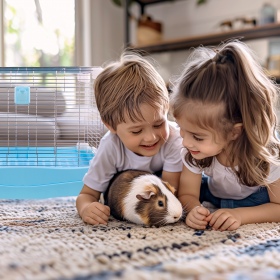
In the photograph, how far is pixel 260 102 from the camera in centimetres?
94

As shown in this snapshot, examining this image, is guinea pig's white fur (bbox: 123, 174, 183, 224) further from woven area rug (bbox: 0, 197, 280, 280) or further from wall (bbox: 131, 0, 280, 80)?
wall (bbox: 131, 0, 280, 80)

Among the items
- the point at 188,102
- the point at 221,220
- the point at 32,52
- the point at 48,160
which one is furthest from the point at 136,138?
the point at 32,52

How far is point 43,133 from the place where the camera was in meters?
1.37

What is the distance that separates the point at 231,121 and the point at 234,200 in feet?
1.13

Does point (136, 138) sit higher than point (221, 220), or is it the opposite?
point (136, 138)

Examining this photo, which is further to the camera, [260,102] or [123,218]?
[123,218]

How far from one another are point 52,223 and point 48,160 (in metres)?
0.38

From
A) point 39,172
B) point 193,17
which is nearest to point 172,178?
point 39,172

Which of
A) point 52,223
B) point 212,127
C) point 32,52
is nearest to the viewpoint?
point 212,127

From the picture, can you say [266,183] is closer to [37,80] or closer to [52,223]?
[52,223]

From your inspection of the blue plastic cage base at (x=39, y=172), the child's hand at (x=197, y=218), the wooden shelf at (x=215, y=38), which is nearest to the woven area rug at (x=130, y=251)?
the child's hand at (x=197, y=218)

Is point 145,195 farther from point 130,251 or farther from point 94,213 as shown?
point 130,251

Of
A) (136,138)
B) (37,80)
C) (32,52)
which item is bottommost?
(136,138)

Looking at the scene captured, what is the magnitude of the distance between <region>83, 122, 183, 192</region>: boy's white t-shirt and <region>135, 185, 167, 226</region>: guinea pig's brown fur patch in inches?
8.4
